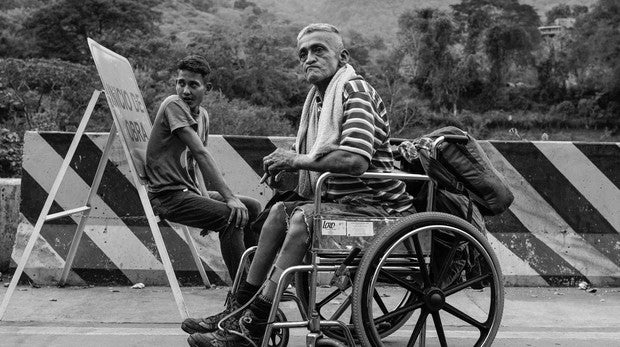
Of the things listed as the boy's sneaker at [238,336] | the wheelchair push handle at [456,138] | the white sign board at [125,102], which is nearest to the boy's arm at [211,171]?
the white sign board at [125,102]

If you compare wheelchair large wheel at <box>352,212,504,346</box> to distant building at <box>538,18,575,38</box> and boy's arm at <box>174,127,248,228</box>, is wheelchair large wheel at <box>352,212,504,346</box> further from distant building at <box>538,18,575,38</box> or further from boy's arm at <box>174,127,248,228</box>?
distant building at <box>538,18,575,38</box>

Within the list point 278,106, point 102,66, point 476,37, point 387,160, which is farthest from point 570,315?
point 476,37

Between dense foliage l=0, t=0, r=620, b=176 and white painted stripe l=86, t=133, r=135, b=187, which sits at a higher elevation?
white painted stripe l=86, t=133, r=135, b=187

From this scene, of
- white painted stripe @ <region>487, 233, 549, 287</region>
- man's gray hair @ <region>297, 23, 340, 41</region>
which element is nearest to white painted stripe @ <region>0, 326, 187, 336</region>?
man's gray hair @ <region>297, 23, 340, 41</region>

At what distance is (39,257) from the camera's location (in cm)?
521

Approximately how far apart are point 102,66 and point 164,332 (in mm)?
1398

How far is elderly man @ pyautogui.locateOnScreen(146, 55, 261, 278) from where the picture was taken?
4.37 m

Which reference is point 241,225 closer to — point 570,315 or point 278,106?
point 570,315

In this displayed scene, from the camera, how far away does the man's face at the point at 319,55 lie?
11.6 ft

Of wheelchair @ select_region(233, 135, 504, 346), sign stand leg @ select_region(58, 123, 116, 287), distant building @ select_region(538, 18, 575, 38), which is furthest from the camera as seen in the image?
distant building @ select_region(538, 18, 575, 38)

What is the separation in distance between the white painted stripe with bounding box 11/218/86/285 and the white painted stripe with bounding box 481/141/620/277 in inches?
107

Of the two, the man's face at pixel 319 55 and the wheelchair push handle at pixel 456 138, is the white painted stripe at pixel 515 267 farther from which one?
the man's face at pixel 319 55

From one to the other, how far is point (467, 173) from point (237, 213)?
135cm

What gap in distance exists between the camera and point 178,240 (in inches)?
210
